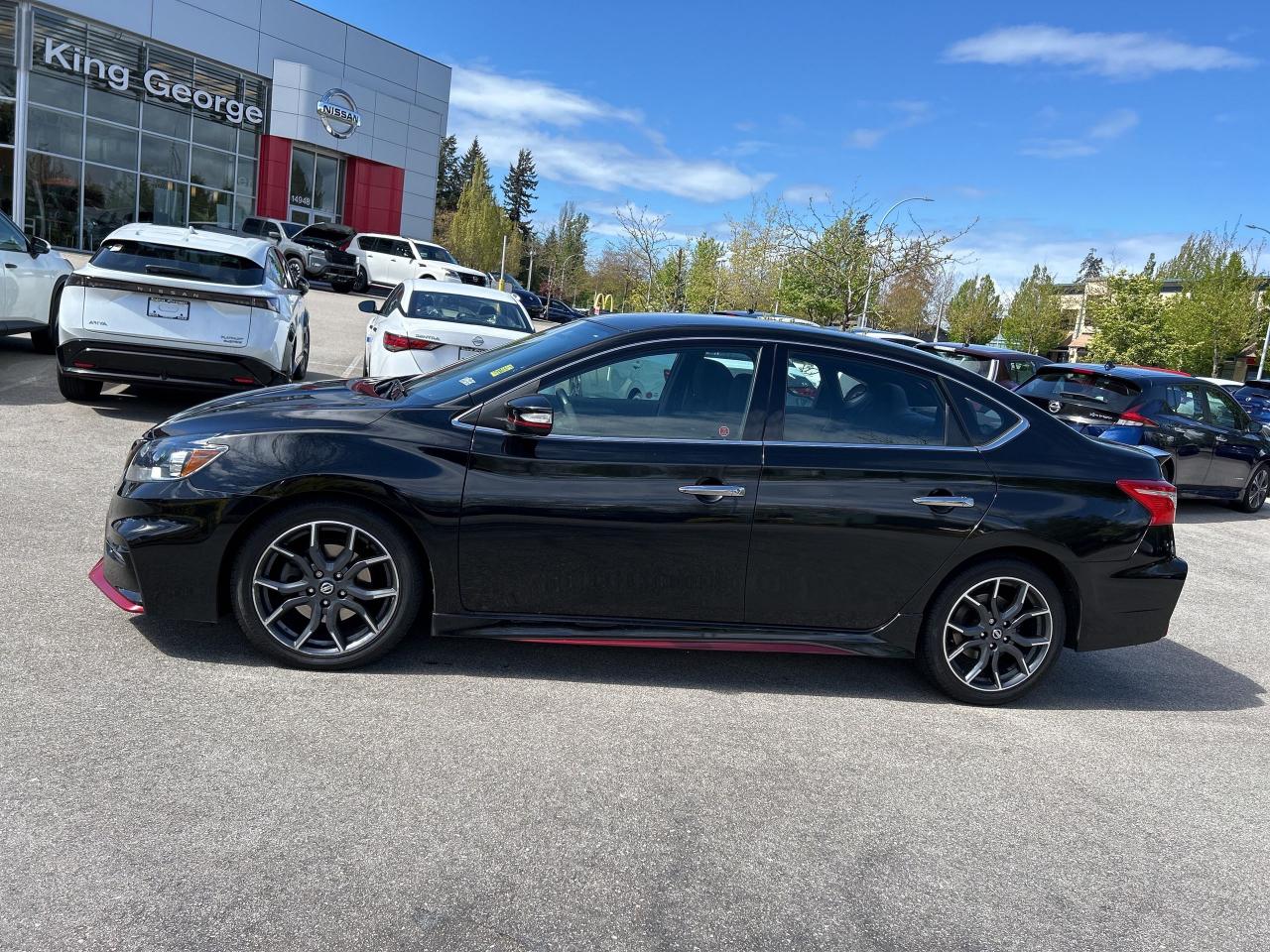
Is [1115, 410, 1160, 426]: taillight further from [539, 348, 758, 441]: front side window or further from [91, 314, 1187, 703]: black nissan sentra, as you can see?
[539, 348, 758, 441]: front side window

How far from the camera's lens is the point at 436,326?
10.2m

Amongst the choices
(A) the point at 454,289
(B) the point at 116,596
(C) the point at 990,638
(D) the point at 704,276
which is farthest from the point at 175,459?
(D) the point at 704,276

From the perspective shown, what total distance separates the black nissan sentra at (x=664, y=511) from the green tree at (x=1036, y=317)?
2704 inches

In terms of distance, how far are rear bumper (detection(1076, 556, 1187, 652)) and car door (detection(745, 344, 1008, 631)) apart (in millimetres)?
774

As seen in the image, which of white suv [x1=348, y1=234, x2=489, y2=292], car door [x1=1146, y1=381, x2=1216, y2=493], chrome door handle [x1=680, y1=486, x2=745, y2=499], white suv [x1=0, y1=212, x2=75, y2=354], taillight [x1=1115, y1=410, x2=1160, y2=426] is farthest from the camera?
white suv [x1=348, y1=234, x2=489, y2=292]

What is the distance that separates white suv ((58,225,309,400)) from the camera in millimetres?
8664

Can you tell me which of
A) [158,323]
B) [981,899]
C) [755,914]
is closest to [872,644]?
[981,899]

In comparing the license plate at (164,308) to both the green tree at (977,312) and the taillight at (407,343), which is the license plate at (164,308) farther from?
the green tree at (977,312)

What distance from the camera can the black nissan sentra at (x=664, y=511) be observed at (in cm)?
427

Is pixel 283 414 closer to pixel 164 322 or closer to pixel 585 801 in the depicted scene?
pixel 585 801

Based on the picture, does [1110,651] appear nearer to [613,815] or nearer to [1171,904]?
[1171,904]

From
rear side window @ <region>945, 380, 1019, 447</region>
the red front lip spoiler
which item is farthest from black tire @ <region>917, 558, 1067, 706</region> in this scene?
the red front lip spoiler

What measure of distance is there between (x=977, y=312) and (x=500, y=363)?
258ft

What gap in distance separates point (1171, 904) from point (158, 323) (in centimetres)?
829
